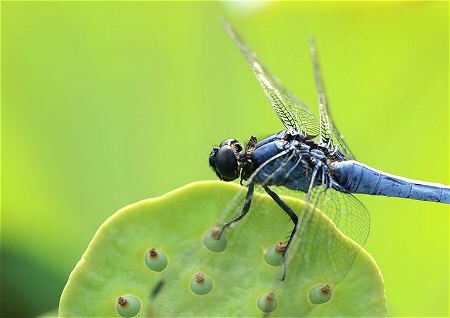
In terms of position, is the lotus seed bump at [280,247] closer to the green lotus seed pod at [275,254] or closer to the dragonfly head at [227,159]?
the green lotus seed pod at [275,254]

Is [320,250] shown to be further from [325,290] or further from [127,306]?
[127,306]

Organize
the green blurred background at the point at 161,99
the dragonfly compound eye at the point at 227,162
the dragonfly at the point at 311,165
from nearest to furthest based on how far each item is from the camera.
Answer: the dragonfly at the point at 311,165 → the dragonfly compound eye at the point at 227,162 → the green blurred background at the point at 161,99

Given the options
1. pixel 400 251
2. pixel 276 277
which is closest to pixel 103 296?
pixel 276 277

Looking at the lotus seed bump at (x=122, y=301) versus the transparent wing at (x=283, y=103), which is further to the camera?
the transparent wing at (x=283, y=103)

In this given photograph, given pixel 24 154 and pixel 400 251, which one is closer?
pixel 400 251

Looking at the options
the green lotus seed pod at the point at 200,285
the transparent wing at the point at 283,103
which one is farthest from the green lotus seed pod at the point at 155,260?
the transparent wing at the point at 283,103

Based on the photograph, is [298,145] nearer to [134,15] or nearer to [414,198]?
[414,198]

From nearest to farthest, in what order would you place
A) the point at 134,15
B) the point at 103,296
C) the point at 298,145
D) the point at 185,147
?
the point at 103,296 < the point at 298,145 < the point at 185,147 < the point at 134,15
